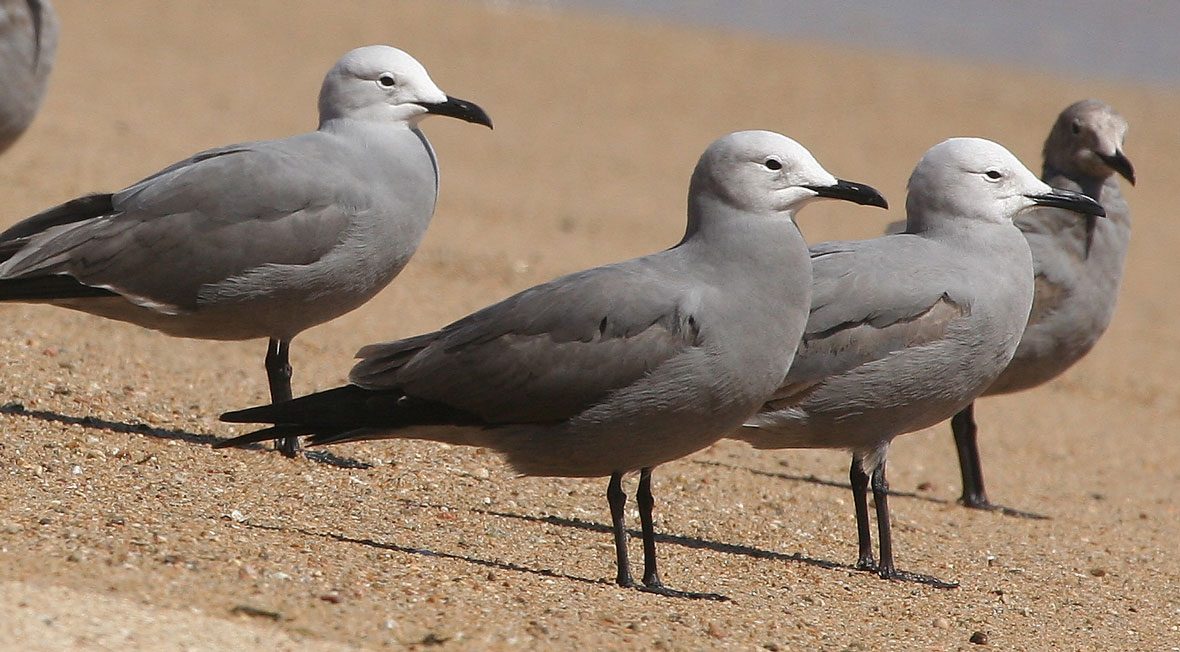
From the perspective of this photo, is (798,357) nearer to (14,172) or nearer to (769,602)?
(769,602)

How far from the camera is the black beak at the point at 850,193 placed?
18.3ft

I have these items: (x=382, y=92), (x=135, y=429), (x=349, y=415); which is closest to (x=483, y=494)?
(x=349, y=415)

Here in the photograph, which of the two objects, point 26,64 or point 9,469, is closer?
point 9,469

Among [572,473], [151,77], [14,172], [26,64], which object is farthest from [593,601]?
[151,77]

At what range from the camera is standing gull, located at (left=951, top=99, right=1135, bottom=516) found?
8.08 metres

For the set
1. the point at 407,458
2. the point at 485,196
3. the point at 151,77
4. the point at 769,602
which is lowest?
the point at 769,602

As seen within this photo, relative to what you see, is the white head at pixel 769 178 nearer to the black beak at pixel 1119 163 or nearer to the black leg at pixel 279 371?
the black leg at pixel 279 371

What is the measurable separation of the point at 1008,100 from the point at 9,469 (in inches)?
684

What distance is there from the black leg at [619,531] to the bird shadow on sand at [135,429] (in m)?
1.57

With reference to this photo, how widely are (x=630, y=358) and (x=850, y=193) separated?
964mm

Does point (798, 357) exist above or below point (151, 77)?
below

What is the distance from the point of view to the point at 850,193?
5613 mm

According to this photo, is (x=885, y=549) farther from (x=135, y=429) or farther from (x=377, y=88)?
(x=135, y=429)

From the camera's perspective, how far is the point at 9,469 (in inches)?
226
